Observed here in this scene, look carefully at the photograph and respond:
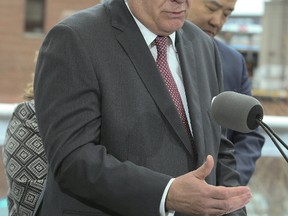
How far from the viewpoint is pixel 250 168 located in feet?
9.93

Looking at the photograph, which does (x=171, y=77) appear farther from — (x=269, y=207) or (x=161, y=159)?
(x=269, y=207)

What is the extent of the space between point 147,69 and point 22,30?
30.9 meters

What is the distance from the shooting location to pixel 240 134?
3.10m

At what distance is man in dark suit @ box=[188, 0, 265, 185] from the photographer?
3.06m

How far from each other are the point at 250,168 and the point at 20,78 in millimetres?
30049

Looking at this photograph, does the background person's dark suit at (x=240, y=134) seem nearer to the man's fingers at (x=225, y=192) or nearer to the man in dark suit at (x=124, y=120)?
the man in dark suit at (x=124, y=120)

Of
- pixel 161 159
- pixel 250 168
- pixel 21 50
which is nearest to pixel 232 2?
pixel 250 168

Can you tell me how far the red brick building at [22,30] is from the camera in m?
32.0

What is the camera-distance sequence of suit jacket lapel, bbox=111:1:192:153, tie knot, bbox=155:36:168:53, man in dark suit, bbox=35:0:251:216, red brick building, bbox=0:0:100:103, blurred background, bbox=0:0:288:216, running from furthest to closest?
red brick building, bbox=0:0:100:103 → blurred background, bbox=0:0:288:216 → tie knot, bbox=155:36:168:53 → suit jacket lapel, bbox=111:1:192:153 → man in dark suit, bbox=35:0:251:216

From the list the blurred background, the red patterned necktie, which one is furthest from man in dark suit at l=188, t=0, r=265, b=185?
the blurred background

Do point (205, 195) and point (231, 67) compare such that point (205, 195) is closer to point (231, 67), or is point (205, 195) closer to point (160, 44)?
point (160, 44)

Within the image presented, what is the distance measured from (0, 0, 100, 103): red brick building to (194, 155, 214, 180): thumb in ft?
99.5

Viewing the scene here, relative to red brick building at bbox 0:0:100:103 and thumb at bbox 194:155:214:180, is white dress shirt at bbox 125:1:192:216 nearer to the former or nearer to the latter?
thumb at bbox 194:155:214:180

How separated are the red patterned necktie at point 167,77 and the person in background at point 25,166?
57 centimetres
